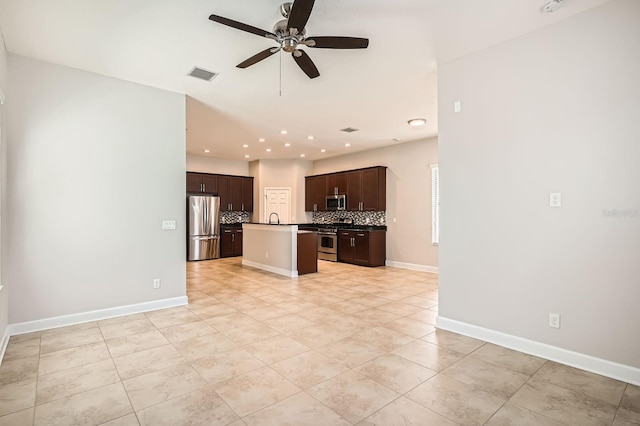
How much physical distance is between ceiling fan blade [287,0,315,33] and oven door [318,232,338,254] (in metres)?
6.58

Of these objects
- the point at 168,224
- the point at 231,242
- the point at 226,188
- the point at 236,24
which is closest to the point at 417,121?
the point at 236,24

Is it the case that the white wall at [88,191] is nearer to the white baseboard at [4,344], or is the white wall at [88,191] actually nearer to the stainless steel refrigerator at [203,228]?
the white baseboard at [4,344]

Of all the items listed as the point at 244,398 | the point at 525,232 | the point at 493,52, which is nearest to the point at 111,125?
the point at 244,398

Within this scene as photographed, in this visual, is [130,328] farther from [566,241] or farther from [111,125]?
[566,241]

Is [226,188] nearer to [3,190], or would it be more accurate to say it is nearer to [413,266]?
[413,266]

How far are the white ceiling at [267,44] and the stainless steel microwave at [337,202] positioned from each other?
364 cm

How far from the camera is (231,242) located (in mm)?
9586

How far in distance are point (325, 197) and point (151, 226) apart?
18.4 ft

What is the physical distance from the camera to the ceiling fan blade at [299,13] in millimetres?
2154

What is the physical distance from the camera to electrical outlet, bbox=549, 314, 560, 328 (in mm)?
2838

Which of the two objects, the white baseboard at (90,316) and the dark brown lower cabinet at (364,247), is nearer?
the white baseboard at (90,316)

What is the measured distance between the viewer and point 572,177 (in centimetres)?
279

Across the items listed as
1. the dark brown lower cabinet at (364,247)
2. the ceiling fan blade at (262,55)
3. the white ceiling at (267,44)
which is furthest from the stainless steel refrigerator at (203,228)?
the ceiling fan blade at (262,55)

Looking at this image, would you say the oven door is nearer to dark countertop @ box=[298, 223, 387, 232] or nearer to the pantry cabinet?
dark countertop @ box=[298, 223, 387, 232]
